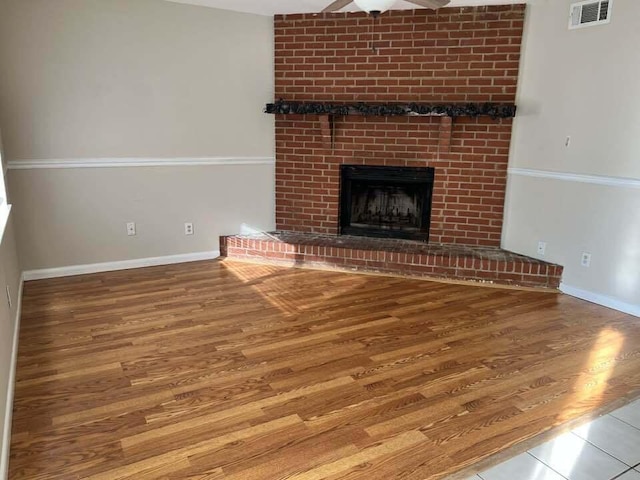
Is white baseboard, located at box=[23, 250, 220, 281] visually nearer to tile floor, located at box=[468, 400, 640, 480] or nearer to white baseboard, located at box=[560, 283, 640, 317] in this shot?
white baseboard, located at box=[560, 283, 640, 317]

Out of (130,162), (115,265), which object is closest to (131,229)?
(115,265)

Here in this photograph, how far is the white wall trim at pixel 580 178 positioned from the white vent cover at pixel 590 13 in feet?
Answer: 3.65

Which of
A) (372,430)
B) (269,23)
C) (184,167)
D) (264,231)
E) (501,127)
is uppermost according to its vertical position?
(269,23)

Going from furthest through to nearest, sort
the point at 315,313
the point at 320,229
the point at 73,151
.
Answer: the point at 320,229 → the point at 73,151 → the point at 315,313

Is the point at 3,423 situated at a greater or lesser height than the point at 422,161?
lesser

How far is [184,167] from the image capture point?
4.34 metres

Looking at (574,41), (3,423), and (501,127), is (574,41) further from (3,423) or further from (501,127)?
(3,423)

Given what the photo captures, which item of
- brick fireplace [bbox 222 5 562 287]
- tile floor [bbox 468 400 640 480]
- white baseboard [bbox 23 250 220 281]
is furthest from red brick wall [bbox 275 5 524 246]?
tile floor [bbox 468 400 640 480]

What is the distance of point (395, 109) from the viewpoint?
4.17 metres

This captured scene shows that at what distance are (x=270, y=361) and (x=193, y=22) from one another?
3.13m

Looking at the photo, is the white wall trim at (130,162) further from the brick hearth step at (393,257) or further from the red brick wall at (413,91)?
the brick hearth step at (393,257)

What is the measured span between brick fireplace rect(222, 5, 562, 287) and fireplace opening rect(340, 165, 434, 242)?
0.07 metres

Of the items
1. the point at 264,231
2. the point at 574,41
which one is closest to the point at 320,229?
the point at 264,231

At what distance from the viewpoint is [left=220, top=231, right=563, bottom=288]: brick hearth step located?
12.9ft
